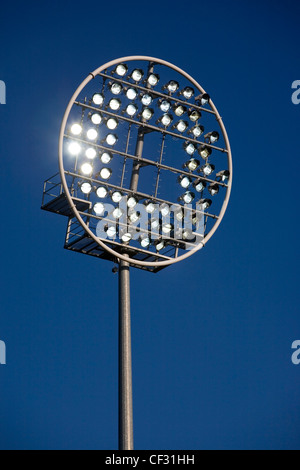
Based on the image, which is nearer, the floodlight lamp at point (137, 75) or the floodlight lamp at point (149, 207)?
the floodlight lamp at point (149, 207)

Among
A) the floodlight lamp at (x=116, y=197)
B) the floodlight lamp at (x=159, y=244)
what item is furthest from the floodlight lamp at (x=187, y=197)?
the floodlight lamp at (x=116, y=197)

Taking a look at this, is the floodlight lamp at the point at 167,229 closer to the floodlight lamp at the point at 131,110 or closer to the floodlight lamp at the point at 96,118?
the floodlight lamp at the point at 131,110

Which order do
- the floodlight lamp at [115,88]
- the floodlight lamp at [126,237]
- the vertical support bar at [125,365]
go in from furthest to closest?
the floodlight lamp at [115,88], the floodlight lamp at [126,237], the vertical support bar at [125,365]

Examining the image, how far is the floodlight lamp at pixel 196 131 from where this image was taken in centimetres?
3584

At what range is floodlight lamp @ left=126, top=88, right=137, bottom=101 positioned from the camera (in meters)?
34.4

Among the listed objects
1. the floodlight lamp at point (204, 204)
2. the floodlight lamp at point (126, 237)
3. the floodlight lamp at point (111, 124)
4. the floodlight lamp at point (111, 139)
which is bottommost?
the floodlight lamp at point (126, 237)

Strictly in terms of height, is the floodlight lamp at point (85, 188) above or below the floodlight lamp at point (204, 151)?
below

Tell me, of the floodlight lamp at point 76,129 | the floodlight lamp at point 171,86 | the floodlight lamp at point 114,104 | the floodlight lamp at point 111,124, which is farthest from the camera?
the floodlight lamp at point 171,86

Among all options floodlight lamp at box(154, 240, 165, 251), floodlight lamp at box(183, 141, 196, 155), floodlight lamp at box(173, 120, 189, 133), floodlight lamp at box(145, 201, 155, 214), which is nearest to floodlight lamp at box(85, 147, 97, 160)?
floodlight lamp at box(145, 201, 155, 214)

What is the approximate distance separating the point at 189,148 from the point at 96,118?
3.75 meters

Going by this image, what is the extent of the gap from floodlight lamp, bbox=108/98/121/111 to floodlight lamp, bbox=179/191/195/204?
11.2 feet

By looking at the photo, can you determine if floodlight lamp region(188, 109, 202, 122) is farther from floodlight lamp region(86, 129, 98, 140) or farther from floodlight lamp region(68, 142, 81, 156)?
floodlight lamp region(68, 142, 81, 156)

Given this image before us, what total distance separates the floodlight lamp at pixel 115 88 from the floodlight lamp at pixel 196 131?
2.93m
